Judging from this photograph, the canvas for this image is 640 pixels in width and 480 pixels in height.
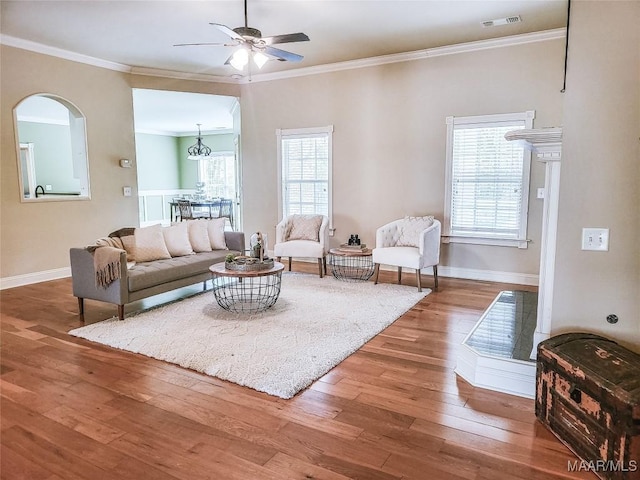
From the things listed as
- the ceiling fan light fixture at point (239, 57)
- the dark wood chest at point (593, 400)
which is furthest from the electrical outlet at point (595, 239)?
the ceiling fan light fixture at point (239, 57)

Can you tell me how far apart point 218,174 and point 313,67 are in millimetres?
7727

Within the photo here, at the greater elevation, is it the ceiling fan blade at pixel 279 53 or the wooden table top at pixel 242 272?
the ceiling fan blade at pixel 279 53

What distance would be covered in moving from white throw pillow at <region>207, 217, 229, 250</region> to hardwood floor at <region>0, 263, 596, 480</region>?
7.08ft

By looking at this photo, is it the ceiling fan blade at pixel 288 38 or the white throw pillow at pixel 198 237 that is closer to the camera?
the ceiling fan blade at pixel 288 38

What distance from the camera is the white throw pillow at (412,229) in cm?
549

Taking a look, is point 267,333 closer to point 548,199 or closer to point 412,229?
point 548,199

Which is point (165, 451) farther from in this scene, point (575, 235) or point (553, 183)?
point (553, 183)

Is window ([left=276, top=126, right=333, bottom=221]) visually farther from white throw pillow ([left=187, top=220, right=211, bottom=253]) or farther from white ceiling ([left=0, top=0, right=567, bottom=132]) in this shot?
white throw pillow ([left=187, top=220, right=211, bottom=253])

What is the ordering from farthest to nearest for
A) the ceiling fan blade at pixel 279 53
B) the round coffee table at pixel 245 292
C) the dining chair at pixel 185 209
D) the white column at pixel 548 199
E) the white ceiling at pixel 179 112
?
the dining chair at pixel 185 209 < the white ceiling at pixel 179 112 < the ceiling fan blade at pixel 279 53 < the round coffee table at pixel 245 292 < the white column at pixel 548 199

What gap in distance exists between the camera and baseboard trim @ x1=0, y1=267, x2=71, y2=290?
535 centimetres

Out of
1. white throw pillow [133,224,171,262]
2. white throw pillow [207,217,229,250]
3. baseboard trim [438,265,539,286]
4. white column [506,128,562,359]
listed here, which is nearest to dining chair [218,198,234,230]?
white throw pillow [207,217,229,250]

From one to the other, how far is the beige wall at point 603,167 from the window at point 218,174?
11.9 m

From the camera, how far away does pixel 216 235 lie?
542 centimetres

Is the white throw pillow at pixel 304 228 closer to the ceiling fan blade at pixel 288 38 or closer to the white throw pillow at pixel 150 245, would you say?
the white throw pillow at pixel 150 245
